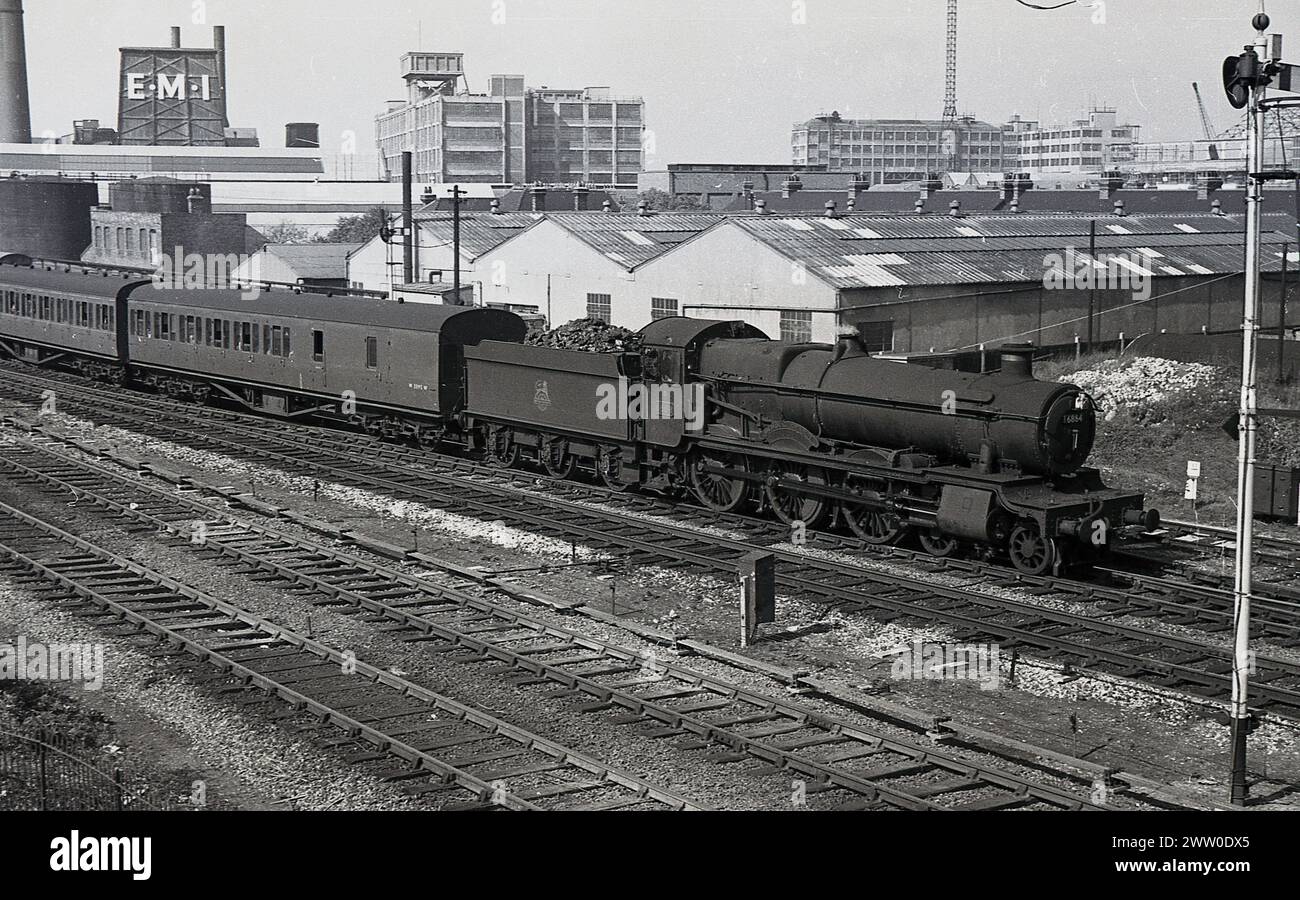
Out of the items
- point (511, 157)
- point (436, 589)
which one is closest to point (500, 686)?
point (436, 589)

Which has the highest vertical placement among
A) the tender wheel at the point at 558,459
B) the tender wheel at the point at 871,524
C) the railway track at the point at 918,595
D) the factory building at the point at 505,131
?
the factory building at the point at 505,131

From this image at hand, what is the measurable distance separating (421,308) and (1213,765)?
19.3 m

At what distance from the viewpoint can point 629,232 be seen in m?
46.3

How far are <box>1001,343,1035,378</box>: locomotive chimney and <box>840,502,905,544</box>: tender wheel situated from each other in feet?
8.68

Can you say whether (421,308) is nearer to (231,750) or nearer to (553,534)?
(553,534)

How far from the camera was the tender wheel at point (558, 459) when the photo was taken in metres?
24.5

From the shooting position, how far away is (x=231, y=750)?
11906 millimetres

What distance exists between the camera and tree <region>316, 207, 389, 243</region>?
9244 cm

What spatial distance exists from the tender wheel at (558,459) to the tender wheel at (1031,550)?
355 inches

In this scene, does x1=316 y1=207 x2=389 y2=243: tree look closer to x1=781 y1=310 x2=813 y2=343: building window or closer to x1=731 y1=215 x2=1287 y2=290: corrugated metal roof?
x1=731 y1=215 x2=1287 y2=290: corrugated metal roof

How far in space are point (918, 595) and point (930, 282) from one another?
66.5 feet

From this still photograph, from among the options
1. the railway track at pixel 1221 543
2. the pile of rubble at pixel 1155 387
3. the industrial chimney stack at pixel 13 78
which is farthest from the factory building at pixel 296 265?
the railway track at pixel 1221 543

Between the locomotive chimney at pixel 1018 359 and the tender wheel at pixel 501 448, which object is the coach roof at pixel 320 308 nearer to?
the tender wheel at pixel 501 448

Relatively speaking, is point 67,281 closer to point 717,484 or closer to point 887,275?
point 887,275
